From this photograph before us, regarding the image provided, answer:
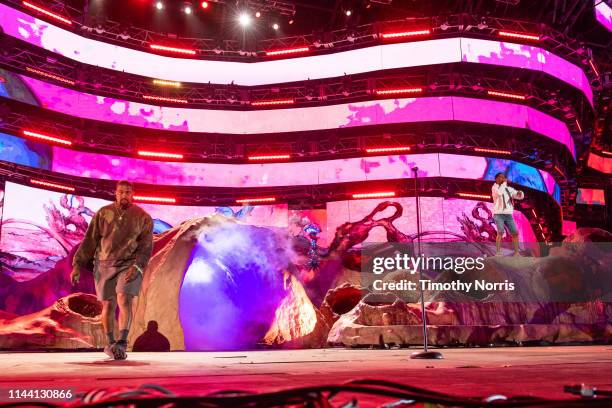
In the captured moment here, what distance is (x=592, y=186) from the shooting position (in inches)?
1328

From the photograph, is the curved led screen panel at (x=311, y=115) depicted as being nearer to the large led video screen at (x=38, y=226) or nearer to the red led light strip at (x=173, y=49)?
the red led light strip at (x=173, y=49)

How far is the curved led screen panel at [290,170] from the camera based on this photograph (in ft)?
79.0

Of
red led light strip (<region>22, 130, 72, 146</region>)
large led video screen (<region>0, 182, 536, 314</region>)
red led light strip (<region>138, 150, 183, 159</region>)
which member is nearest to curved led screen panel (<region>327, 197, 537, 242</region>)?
large led video screen (<region>0, 182, 536, 314</region>)

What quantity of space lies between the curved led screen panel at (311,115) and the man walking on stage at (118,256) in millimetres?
20117

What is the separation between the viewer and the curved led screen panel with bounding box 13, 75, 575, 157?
81.5 feet

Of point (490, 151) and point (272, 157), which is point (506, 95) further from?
point (272, 157)

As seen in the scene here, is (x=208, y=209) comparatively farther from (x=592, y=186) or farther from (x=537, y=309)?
(x=592, y=186)

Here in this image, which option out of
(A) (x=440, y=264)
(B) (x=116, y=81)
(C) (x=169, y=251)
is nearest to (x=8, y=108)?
(B) (x=116, y=81)

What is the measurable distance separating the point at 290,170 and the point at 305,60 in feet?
18.8

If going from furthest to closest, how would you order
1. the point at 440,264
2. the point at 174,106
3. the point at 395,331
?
1. the point at 174,106
2. the point at 440,264
3. the point at 395,331

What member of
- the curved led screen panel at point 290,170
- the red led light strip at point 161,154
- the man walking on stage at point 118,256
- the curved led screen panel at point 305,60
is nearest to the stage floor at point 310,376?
the man walking on stage at point 118,256

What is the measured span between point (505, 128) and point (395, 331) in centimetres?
1777

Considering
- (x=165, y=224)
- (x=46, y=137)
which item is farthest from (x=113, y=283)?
(x=165, y=224)

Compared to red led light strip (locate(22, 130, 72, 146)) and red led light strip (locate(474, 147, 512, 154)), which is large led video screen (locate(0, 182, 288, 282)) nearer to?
red led light strip (locate(22, 130, 72, 146))
